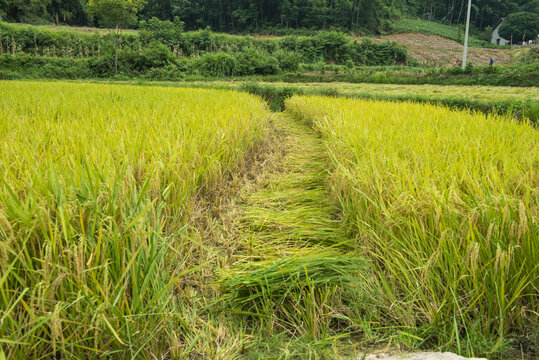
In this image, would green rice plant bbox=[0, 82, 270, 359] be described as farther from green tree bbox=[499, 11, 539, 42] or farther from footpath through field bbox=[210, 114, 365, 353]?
green tree bbox=[499, 11, 539, 42]

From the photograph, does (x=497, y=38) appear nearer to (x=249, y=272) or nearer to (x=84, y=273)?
(x=249, y=272)

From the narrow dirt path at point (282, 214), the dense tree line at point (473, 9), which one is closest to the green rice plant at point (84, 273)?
the narrow dirt path at point (282, 214)

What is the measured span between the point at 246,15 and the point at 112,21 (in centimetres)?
2945

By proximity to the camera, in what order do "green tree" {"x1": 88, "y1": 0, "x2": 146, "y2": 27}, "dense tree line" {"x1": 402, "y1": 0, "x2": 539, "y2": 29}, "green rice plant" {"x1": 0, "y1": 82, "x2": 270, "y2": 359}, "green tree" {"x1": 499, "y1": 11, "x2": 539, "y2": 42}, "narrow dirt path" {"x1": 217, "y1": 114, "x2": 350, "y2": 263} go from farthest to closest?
1. "dense tree line" {"x1": 402, "y1": 0, "x2": 539, "y2": 29}
2. "green tree" {"x1": 499, "y1": 11, "x2": 539, "y2": 42}
3. "green tree" {"x1": 88, "y1": 0, "x2": 146, "y2": 27}
4. "narrow dirt path" {"x1": 217, "y1": 114, "x2": 350, "y2": 263}
5. "green rice plant" {"x1": 0, "y1": 82, "x2": 270, "y2": 359}

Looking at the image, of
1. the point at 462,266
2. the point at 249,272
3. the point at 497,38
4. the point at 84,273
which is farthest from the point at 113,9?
the point at 497,38

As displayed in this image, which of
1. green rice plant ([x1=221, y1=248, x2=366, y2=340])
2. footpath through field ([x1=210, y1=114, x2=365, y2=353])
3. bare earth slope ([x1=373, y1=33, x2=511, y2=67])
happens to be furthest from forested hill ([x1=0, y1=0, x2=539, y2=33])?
green rice plant ([x1=221, y1=248, x2=366, y2=340])

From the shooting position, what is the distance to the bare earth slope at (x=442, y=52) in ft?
88.6

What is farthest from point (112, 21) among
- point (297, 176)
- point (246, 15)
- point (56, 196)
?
point (246, 15)

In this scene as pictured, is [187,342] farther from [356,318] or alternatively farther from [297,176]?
[297,176]

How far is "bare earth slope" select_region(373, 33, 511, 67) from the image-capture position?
2700 centimetres

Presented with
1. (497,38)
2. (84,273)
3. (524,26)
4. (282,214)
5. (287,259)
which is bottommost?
(282,214)

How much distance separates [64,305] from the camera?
0.69m

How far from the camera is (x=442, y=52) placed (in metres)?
31.8

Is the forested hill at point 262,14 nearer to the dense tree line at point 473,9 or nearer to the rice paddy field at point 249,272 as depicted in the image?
the dense tree line at point 473,9
